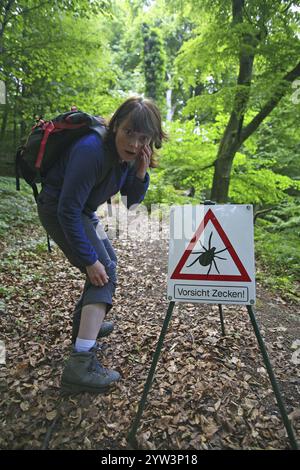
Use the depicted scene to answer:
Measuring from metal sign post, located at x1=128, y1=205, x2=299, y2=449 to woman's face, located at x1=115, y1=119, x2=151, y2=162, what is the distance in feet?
1.72

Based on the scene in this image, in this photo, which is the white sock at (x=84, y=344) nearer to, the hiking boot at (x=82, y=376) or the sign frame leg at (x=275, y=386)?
the hiking boot at (x=82, y=376)

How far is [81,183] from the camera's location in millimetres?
1796

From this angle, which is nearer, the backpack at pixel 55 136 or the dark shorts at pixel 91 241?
the backpack at pixel 55 136

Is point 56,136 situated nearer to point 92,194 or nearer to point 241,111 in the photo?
point 92,194

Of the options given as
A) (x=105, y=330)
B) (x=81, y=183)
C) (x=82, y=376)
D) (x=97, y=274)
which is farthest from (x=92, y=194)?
(x=105, y=330)

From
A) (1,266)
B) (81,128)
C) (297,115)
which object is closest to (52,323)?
(1,266)

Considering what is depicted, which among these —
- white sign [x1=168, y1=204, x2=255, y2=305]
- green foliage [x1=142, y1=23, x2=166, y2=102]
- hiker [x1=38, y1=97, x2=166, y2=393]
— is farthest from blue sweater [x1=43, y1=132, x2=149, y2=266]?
green foliage [x1=142, y1=23, x2=166, y2=102]

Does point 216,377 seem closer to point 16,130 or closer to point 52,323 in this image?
Answer: point 52,323

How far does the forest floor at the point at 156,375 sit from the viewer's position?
188 cm

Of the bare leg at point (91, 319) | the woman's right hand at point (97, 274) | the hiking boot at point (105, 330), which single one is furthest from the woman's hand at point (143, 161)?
the hiking boot at point (105, 330)

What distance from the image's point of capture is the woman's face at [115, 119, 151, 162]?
74.6 inches

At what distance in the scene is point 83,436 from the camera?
73.4 inches
